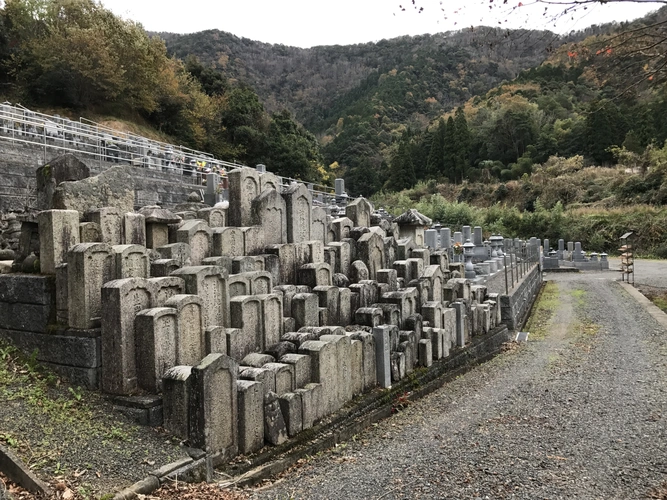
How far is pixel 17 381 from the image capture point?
4.45 meters

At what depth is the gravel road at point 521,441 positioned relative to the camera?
4.03m

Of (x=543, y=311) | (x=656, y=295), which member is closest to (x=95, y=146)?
(x=543, y=311)

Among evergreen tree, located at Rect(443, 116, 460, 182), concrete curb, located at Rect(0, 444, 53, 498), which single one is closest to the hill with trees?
evergreen tree, located at Rect(443, 116, 460, 182)

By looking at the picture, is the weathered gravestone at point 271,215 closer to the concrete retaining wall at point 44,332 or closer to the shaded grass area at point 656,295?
the concrete retaining wall at point 44,332

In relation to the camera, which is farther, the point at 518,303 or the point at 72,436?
the point at 518,303

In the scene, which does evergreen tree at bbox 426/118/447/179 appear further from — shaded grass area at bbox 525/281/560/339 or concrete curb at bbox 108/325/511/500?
concrete curb at bbox 108/325/511/500

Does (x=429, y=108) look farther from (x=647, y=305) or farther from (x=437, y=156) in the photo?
(x=647, y=305)

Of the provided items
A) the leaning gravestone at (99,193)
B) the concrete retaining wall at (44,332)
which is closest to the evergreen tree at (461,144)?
the leaning gravestone at (99,193)

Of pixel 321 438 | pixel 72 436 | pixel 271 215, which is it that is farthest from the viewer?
pixel 271 215

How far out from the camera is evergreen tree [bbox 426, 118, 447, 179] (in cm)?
5338

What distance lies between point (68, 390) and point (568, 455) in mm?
4575

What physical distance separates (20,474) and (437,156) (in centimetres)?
5323

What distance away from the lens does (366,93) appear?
7588 centimetres

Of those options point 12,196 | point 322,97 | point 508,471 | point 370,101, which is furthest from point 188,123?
point 322,97
